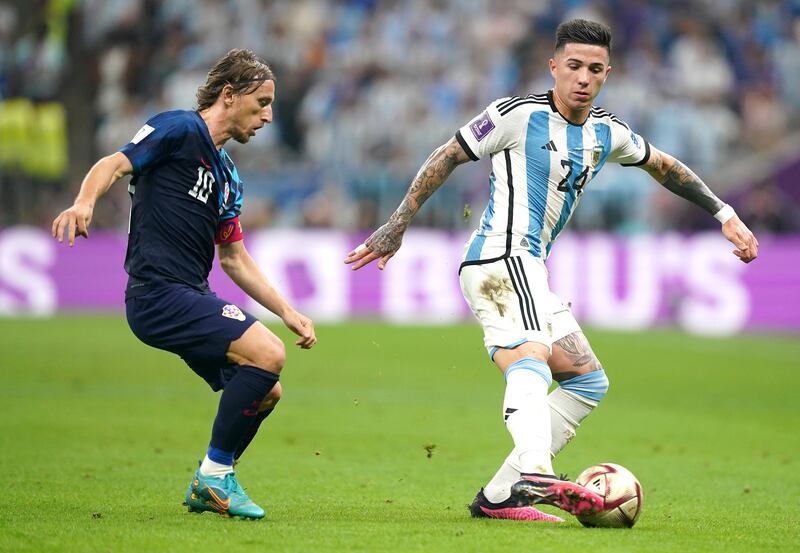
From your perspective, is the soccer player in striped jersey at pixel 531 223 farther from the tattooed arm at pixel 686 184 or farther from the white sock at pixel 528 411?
Answer: the tattooed arm at pixel 686 184

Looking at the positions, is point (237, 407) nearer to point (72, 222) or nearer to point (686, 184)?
point (72, 222)

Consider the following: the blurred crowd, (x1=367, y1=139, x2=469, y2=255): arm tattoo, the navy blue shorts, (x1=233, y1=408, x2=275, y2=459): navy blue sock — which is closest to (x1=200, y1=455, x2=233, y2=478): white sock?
(x1=233, y1=408, x2=275, y2=459): navy blue sock

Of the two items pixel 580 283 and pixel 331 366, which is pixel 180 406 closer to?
pixel 331 366

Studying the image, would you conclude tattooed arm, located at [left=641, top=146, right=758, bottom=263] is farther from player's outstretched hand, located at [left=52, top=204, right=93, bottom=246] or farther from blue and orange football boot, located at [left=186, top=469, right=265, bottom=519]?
player's outstretched hand, located at [left=52, top=204, right=93, bottom=246]

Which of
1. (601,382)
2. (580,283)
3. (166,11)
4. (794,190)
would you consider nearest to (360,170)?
(580,283)

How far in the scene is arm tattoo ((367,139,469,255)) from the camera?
252 inches

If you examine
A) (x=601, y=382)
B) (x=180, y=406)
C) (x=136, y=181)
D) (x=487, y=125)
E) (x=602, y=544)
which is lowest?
(x=180, y=406)

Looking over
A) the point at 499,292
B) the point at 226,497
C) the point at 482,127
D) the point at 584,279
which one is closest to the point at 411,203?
the point at 482,127

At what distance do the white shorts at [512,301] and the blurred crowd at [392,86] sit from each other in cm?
1516

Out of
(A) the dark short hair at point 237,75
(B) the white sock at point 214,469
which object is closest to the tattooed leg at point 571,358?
(B) the white sock at point 214,469

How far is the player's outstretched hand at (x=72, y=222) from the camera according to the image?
5402 mm

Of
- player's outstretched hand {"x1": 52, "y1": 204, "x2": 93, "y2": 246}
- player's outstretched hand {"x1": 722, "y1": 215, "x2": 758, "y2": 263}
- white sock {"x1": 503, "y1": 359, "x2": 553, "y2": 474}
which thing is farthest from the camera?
player's outstretched hand {"x1": 722, "y1": 215, "x2": 758, "y2": 263}

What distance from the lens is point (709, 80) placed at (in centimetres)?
2495

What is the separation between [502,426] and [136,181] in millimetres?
5742
